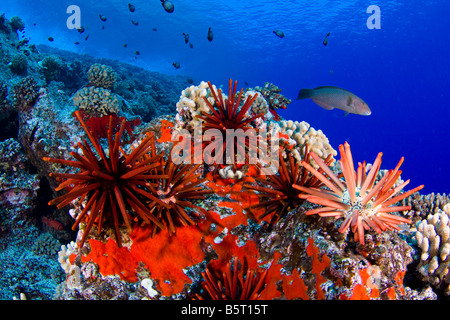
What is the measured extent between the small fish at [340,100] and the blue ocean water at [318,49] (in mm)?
26064

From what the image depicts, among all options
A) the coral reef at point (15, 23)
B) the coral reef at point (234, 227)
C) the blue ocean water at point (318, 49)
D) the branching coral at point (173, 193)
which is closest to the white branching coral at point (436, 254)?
the coral reef at point (234, 227)

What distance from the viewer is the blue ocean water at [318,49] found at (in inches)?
2223

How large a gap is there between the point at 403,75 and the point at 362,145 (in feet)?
111

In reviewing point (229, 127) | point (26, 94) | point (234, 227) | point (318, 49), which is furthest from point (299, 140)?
point (318, 49)

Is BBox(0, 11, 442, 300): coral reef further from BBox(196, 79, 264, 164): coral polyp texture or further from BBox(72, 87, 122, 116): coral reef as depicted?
BBox(72, 87, 122, 116): coral reef

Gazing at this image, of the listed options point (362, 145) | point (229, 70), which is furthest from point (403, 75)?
point (229, 70)

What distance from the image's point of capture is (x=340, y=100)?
356 cm

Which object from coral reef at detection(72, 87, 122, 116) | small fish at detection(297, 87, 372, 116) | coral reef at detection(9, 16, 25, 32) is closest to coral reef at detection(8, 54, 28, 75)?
coral reef at detection(72, 87, 122, 116)

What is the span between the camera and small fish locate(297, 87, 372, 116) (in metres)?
3.51

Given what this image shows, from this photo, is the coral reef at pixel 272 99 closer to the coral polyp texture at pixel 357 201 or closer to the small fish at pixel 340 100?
the small fish at pixel 340 100

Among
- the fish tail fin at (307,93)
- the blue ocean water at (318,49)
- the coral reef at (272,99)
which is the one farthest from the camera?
the blue ocean water at (318,49)

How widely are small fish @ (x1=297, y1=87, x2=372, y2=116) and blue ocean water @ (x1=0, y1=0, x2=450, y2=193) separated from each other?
85.5 feet

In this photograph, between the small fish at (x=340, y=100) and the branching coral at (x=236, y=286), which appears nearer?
the branching coral at (x=236, y=286)

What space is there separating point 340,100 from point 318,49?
89445mm
